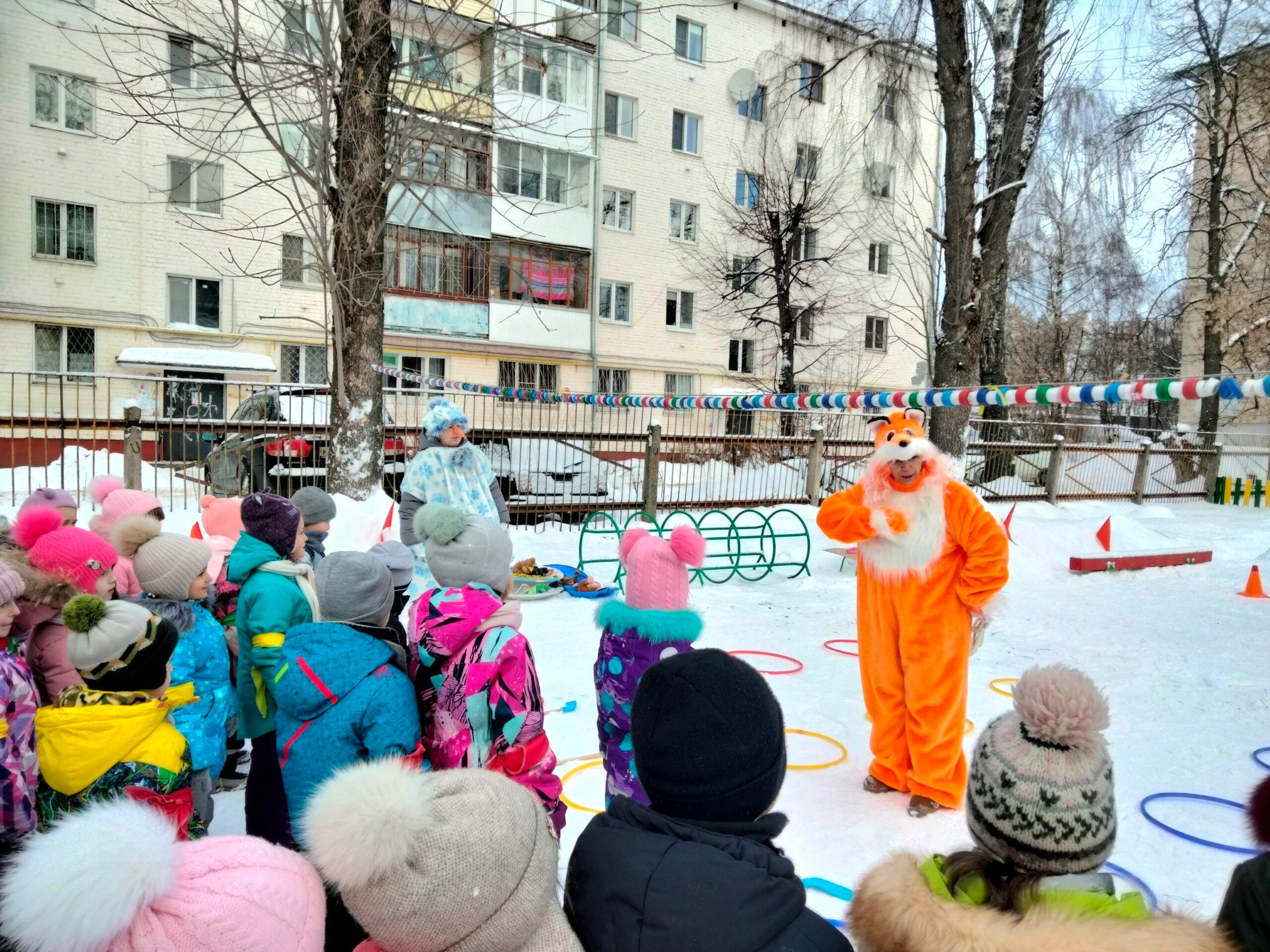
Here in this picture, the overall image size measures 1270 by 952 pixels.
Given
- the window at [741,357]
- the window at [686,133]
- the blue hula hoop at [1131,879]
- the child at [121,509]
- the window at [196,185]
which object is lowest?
the blue hula hoop at [1131,879]

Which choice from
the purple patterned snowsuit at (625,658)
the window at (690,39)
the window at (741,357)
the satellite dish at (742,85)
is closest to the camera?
the purple patterned snowsuit at (625,658)

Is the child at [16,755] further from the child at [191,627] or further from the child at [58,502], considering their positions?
the child at [58,502]

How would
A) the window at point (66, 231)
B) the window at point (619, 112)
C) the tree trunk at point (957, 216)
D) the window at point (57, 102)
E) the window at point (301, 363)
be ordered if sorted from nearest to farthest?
1. the tree trunk at point (957, 216)
2. the window at point (57, 102)
3. the window at point (66, 231)
4. the window at point (301, 363)
5. the window at point (619, 112)

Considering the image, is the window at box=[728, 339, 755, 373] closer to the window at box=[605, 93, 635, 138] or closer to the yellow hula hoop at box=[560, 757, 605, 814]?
the window at box=[605, 93, 635, 138]

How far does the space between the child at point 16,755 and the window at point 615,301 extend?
2252cm

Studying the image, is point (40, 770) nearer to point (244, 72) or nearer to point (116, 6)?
point (244, 72)

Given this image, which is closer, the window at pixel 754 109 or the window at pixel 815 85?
the window at pixel 815 85

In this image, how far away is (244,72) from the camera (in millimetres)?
7133

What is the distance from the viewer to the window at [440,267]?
68.6ft

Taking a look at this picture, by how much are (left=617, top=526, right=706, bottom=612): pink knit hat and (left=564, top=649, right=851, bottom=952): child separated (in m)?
1.20

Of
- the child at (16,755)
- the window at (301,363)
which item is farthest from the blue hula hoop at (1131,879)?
the window at (301,363)

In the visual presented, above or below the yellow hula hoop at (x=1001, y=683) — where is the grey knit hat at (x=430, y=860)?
above

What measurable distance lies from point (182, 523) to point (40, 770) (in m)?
6.71

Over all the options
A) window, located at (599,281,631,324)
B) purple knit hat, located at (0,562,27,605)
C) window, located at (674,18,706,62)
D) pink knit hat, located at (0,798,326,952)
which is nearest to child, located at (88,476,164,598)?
purple knit hat, located at (0,562,27,605)
